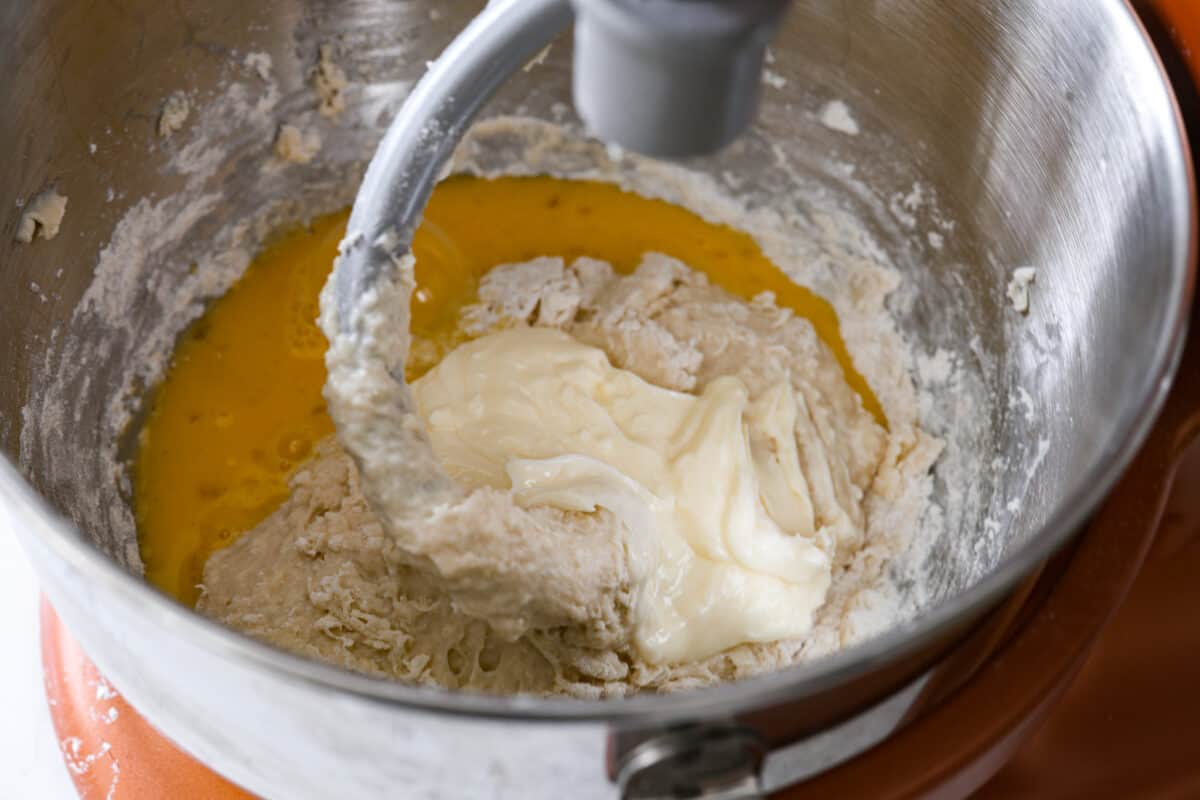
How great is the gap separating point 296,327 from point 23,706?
0.42 m

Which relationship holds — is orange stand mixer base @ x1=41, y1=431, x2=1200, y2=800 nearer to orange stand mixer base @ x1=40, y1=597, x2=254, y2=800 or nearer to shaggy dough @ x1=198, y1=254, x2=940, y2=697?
orange stand mixer base @ x1=40, y1=597, x2=254, y2=800

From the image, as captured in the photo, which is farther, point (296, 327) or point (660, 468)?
point (296, 327)

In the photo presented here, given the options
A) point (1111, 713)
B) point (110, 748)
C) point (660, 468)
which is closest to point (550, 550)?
point (660, 468)

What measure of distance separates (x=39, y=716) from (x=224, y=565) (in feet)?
0.63

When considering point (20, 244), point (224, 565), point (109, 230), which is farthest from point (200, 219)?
point (224, 565)

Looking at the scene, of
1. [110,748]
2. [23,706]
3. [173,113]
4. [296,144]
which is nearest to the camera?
[110,748]

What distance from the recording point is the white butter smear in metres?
1.00

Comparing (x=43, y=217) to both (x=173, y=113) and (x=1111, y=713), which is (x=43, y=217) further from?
(x=1111, y=713)

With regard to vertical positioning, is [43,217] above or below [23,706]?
above

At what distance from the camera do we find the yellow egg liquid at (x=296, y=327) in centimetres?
106

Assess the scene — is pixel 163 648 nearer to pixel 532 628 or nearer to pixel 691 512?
pixel 532 628

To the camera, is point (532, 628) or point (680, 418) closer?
point (532, 628)

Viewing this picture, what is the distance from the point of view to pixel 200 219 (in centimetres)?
117

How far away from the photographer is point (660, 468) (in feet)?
3.47
